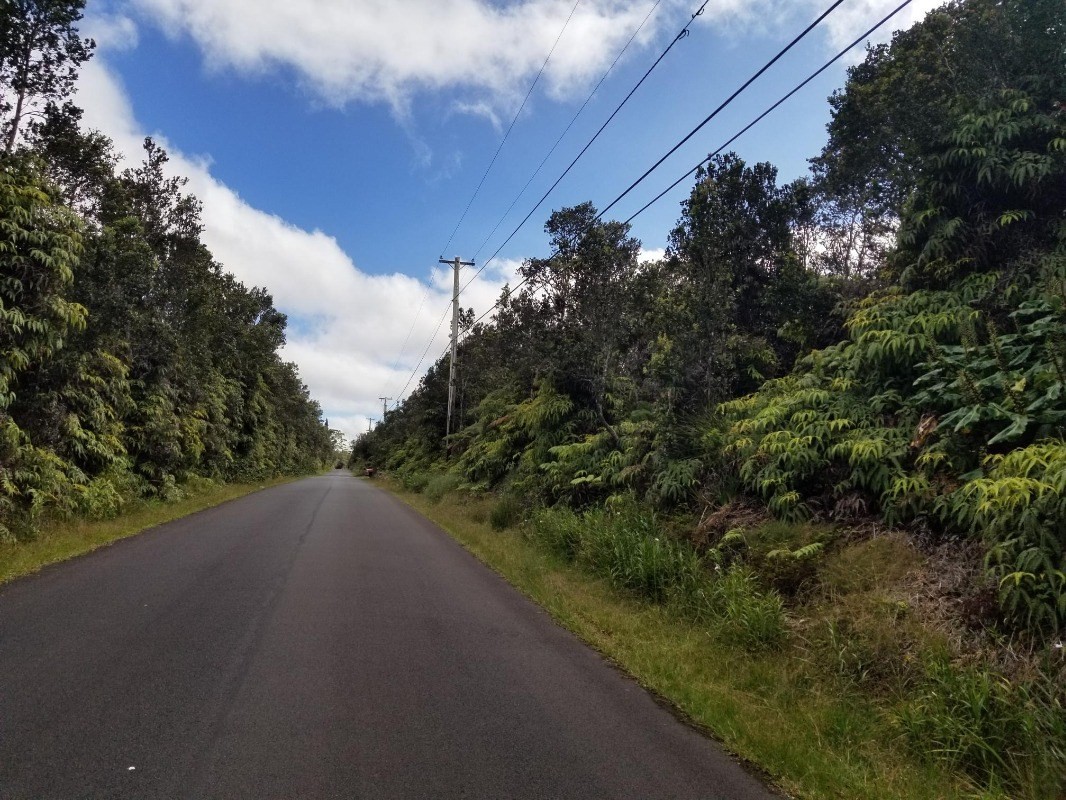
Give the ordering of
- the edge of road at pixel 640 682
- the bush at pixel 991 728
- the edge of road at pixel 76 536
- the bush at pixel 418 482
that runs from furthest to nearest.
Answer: the bush at pixel 418 482 → the edge of road at pixel 76 536 → the edge of road at pixel 640 682 → the bush at pixel 991 728

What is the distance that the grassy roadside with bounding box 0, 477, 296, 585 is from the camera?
902 cm

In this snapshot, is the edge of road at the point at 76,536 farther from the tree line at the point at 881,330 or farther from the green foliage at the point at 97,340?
the tree line at the point at 881,330

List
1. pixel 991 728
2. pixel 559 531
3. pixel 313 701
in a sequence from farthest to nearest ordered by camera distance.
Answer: pixel 559 531
pixel 313 701
pixel 991 728

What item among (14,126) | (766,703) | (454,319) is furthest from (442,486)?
(766,703)

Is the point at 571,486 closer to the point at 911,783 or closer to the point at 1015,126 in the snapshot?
the point at 1015,126

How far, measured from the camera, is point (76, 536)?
11.3 meters

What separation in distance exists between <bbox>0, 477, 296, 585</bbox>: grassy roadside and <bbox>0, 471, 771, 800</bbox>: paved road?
0.77m

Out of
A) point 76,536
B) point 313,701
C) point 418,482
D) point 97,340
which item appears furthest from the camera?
point 418,482

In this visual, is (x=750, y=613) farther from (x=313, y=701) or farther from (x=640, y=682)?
(x=313, y=701)

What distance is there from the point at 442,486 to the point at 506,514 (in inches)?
385

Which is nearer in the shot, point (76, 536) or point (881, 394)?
point (881, 394)

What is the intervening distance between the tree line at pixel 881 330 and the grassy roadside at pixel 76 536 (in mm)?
8038

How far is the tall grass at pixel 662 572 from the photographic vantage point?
597 cm

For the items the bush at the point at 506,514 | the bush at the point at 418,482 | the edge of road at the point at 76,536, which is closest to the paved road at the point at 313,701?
the edge of road at the point at 76,536
